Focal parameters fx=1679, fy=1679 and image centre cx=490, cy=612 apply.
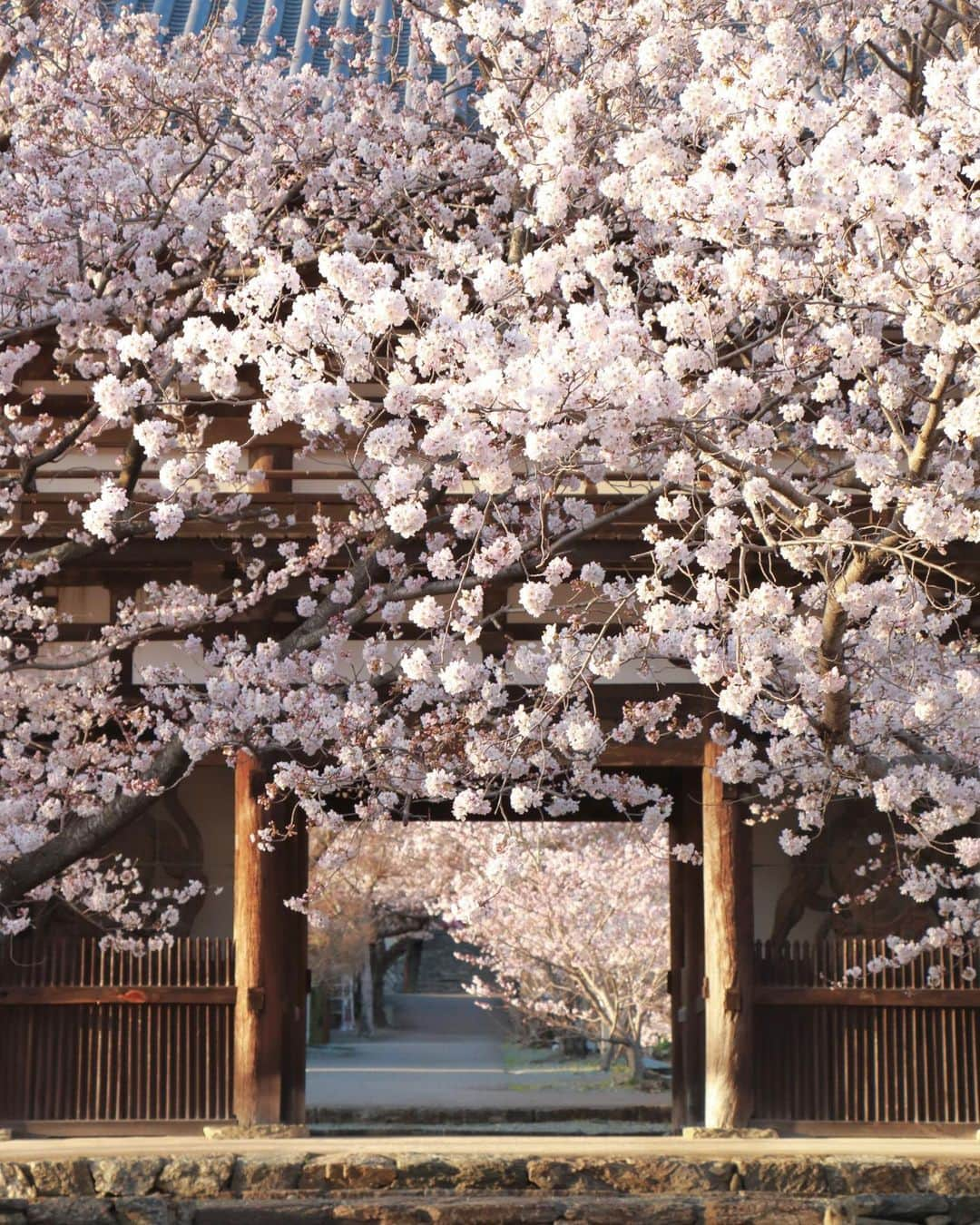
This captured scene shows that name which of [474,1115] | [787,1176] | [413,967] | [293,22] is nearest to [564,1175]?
[787,1176]

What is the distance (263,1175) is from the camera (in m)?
9.62

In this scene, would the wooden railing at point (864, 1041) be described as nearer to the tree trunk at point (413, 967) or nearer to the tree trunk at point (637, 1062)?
the tree trunk at point (637, 1062)

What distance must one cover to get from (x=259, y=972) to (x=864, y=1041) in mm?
3978

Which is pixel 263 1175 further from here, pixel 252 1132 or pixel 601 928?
pixel 601 928

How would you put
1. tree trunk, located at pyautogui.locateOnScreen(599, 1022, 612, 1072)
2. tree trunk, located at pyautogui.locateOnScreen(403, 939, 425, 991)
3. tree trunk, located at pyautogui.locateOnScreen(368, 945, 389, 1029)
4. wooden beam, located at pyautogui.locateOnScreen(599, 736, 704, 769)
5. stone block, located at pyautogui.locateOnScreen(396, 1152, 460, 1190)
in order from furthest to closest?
tree trunk, located at pyautogui.locateOnScreen(403, 939, 425, 991) < tree trunk, located at pyautogui.locateOnScreen(368, 945, 389, 1029) < tree trunk, located at pyautogui.locateOnScreen(599, 1022, 612, 1072) < wooden beam, located at pyautogui.locateOnScreen(599, 736, 704, 769) < stone block, located at pyautogui.locateOnScreen(396, 1152, 460, 1190)

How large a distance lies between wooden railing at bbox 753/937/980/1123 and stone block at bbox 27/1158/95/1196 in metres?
4.28

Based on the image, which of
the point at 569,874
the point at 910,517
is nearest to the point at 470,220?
the point at 910,517

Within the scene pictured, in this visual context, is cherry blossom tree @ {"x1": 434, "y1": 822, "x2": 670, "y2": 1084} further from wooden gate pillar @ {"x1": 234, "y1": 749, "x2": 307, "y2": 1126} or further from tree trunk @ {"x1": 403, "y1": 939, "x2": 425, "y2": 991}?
tree trunk @ {"x1": 403, "y1": 939, "x2": 425, "y2": 991}

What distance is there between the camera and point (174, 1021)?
35.8 ft

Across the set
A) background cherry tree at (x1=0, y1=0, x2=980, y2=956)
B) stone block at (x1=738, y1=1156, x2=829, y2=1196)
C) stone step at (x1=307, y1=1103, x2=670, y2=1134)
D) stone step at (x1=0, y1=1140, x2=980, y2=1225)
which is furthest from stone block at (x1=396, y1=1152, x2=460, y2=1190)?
stone step at (x1=307, y1=1103, x2=670, y2=1134)

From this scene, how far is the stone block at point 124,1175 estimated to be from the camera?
9539 mm

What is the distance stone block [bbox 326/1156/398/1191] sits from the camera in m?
9.63

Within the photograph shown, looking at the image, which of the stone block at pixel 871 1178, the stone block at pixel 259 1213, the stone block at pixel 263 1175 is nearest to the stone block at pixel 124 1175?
the stone block at pixel 259 1213

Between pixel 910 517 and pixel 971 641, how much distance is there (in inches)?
75.9
